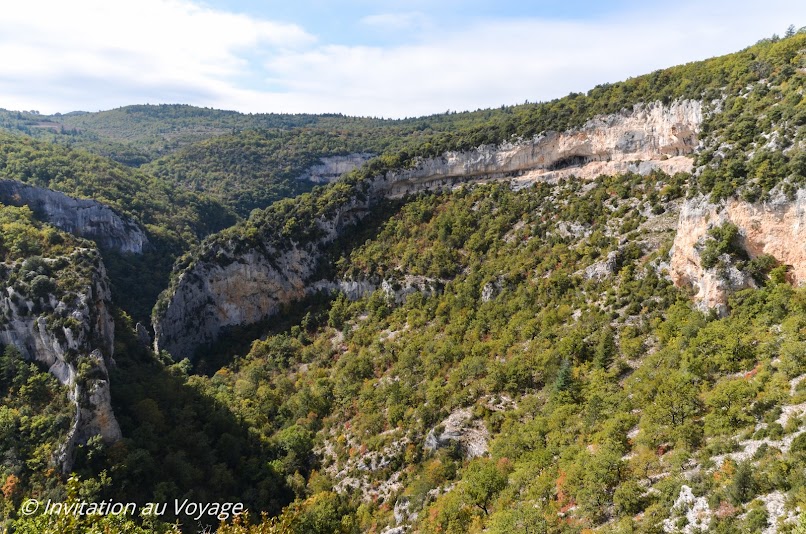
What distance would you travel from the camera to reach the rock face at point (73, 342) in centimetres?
3466

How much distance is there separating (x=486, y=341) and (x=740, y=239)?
20387 mm

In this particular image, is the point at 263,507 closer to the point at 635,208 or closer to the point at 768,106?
the point at 635,208

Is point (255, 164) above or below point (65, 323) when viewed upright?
above

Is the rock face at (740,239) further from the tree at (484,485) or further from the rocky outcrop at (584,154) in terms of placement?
the tree at (484,485)

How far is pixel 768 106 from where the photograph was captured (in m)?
33.6

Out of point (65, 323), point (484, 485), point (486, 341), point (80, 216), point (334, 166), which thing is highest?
point (334, 166)

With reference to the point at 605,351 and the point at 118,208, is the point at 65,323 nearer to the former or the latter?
the point at 605,351

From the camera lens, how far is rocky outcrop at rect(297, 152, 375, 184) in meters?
146

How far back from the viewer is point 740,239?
93.1 feet

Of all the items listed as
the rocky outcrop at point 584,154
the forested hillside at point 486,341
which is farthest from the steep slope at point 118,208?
the rocky outcrop at point 584,154

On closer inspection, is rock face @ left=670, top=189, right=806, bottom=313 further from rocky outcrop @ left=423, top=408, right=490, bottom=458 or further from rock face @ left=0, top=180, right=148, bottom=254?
rock face @ left=0, top=180, right=148, bottom=254

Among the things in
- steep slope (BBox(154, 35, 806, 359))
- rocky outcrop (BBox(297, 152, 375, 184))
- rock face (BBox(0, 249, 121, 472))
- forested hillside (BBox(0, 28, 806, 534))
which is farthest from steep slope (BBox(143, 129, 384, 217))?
rock face (BBox(0, 249, 121, 472))

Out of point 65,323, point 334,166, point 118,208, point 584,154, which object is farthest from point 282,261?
point 334,166

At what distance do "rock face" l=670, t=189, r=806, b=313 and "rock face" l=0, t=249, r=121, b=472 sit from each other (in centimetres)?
4518
